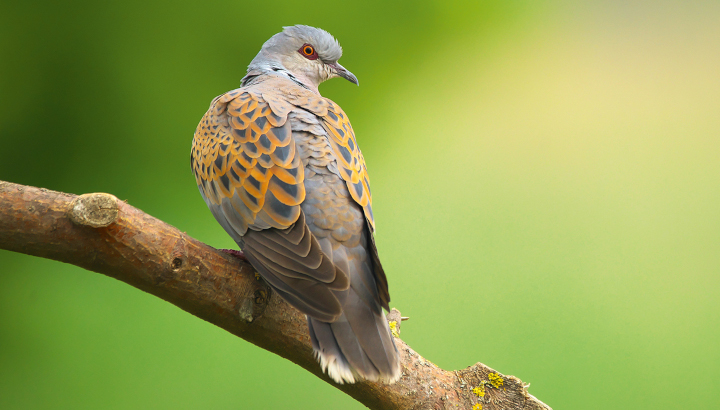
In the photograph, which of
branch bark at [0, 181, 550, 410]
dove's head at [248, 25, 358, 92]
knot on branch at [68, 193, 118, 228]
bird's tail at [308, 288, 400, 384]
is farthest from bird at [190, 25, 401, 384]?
dove's head at [248, 25, 358, 92]

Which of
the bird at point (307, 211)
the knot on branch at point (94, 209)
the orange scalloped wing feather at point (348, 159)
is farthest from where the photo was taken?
the orange scalloped wing feather at point (348, 159)

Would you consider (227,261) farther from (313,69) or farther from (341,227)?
(313,69)

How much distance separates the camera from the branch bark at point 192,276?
4.86 feet

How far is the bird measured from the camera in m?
1.56

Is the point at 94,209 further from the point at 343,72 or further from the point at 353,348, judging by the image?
the point at 343,72

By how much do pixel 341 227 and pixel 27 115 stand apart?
2.78 meters

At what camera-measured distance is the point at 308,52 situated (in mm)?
2955

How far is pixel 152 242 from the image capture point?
160 cm

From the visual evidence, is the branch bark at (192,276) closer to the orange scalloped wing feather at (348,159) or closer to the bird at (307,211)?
the bird at (307,211)

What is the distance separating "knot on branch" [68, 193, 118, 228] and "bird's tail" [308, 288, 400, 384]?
2.12ft

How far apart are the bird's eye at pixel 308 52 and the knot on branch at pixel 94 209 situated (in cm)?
175

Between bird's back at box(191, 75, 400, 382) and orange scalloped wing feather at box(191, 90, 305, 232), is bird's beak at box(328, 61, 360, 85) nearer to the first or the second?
bird's back at box(191, 75, 400, 382)

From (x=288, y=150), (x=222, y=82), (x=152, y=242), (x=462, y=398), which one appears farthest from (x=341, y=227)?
(x=222, y=82)

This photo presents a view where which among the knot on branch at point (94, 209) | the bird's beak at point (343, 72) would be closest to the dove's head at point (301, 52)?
the bird's beak at point (343, 72)
